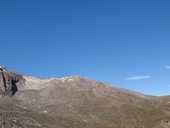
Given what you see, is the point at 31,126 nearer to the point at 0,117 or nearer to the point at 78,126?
the point at 0,117

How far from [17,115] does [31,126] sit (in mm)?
23879

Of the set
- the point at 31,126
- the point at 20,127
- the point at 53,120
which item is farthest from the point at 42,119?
the point at 20,127

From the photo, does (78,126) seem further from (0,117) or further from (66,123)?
(0,117)

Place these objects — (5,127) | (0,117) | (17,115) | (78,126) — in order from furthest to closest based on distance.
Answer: (78,126), (17,115), (0,117), (5,127)

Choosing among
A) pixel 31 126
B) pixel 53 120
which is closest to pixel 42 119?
pixel 53 120

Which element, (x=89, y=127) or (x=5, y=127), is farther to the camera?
(x=89, y=127)

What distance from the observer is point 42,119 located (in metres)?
183

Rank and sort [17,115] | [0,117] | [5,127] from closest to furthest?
[5,127] < [0,117] < [17,115]

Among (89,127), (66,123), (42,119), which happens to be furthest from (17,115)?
(89,127)

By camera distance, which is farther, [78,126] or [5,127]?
[78,126]

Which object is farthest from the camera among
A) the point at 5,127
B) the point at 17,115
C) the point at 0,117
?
the point at 17,115

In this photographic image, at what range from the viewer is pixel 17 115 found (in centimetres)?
17488

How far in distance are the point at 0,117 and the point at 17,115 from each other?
23825 mm

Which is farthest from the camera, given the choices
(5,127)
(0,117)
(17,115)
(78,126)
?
(78,126)
